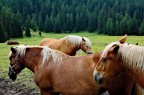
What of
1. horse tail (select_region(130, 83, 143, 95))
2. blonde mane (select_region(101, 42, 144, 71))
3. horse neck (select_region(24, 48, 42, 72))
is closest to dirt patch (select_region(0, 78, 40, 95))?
horse neck (select_region(24, 48, 42, 72))

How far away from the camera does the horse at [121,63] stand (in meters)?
5.79

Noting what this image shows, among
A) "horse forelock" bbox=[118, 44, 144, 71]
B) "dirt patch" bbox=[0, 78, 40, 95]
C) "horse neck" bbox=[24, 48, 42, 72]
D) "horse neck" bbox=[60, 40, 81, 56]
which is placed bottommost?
"dirt patch" bbox=[0, 78, 40, 95]

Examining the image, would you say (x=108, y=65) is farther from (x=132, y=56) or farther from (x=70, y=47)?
(x=70, y=47)

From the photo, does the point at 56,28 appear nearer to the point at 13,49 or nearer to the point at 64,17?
the point at 64,17

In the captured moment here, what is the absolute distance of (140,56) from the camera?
5.71 m

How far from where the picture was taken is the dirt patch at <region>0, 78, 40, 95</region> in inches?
452

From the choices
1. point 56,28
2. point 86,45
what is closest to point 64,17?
point 56,28

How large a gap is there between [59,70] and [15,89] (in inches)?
197

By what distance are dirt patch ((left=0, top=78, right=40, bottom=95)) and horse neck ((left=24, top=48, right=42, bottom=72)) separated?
120 inches

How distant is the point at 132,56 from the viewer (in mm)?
5777

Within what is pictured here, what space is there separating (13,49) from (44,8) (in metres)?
139

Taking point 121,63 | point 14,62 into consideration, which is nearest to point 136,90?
point 121,63

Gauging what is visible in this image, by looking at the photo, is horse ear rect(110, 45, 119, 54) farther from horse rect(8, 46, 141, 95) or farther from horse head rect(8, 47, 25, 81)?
horse head rect(8, 47, 25, 81)

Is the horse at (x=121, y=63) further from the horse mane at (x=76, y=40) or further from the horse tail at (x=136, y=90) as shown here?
the horse mane at (x=76, y=40)
